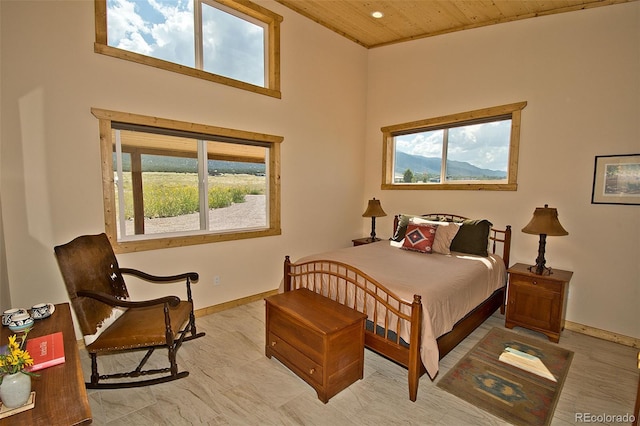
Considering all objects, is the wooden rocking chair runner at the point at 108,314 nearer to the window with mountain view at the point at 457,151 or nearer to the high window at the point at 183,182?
the high window at the point at 183,182

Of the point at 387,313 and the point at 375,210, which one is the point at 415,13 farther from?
the point at 387,313

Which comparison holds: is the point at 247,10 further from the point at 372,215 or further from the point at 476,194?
the point at 476,194

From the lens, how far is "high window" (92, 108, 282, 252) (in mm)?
2922

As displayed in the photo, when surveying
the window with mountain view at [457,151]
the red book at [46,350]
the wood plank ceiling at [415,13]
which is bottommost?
the red book at [46,350]

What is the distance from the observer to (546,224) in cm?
301

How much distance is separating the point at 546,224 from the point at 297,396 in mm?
2811

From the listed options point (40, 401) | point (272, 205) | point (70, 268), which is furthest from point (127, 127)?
point (40, 401)

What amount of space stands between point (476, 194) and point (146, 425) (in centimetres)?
403

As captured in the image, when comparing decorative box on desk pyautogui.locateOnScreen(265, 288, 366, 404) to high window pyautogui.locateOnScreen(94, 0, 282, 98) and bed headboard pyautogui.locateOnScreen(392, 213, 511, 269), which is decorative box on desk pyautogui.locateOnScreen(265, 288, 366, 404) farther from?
high window pyautogui.locateOnScreen(94, 0, 282, 98)

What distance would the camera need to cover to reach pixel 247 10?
363cm

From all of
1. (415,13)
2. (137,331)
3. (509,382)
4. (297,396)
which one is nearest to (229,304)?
(137,331)

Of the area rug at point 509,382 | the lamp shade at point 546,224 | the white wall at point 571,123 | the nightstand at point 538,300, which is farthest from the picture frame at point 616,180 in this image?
the area rug at point 509,382

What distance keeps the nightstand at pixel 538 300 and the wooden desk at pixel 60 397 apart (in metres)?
3.53

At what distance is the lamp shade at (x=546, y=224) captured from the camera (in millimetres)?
2959
